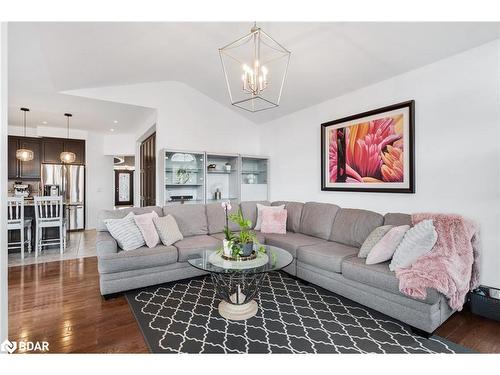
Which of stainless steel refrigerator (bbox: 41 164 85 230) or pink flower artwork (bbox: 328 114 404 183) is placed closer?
pink flower artwork (bbox: 328 114 404 183)

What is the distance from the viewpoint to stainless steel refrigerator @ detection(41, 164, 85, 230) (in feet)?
19.8

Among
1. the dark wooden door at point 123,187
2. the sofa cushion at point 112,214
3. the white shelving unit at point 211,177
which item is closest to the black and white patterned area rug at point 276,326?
the sofa cushion at point 112,214

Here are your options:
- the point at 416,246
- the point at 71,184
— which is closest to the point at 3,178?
the point at 416,246

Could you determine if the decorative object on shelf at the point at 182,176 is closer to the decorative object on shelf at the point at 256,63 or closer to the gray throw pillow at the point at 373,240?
the decorative object on shelf at the point at 256,63

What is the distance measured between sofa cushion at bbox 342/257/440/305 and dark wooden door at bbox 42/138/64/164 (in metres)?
6.83

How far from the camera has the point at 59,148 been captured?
617 cm

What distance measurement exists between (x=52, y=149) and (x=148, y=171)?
2.75 meters

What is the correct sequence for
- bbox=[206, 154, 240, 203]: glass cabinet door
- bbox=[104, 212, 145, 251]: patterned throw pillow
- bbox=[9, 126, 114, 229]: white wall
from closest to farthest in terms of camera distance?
bbox=[104, 212, 145, 251]: patterned throw pillow
bbox=[206, 154, 240, 203]: glass cabinet door
bbox=[9, 126, 114, 229]: white wall

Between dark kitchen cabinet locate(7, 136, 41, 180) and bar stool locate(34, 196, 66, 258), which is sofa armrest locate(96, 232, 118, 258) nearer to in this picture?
bar stool locate(34, 196, 66, 258)

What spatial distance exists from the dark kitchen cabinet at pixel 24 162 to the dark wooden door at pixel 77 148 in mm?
571

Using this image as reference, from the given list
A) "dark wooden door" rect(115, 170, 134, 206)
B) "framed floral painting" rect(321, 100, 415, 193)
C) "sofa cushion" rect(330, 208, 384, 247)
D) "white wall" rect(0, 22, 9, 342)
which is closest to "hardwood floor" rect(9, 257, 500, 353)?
"white wall" rect(0, 22, 9, 342)

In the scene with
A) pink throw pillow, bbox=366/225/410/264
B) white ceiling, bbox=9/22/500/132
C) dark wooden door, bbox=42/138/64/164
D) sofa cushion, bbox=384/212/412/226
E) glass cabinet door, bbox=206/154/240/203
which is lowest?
pink throw pillow, bbox=366/225/410/264

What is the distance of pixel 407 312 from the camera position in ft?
6.71
